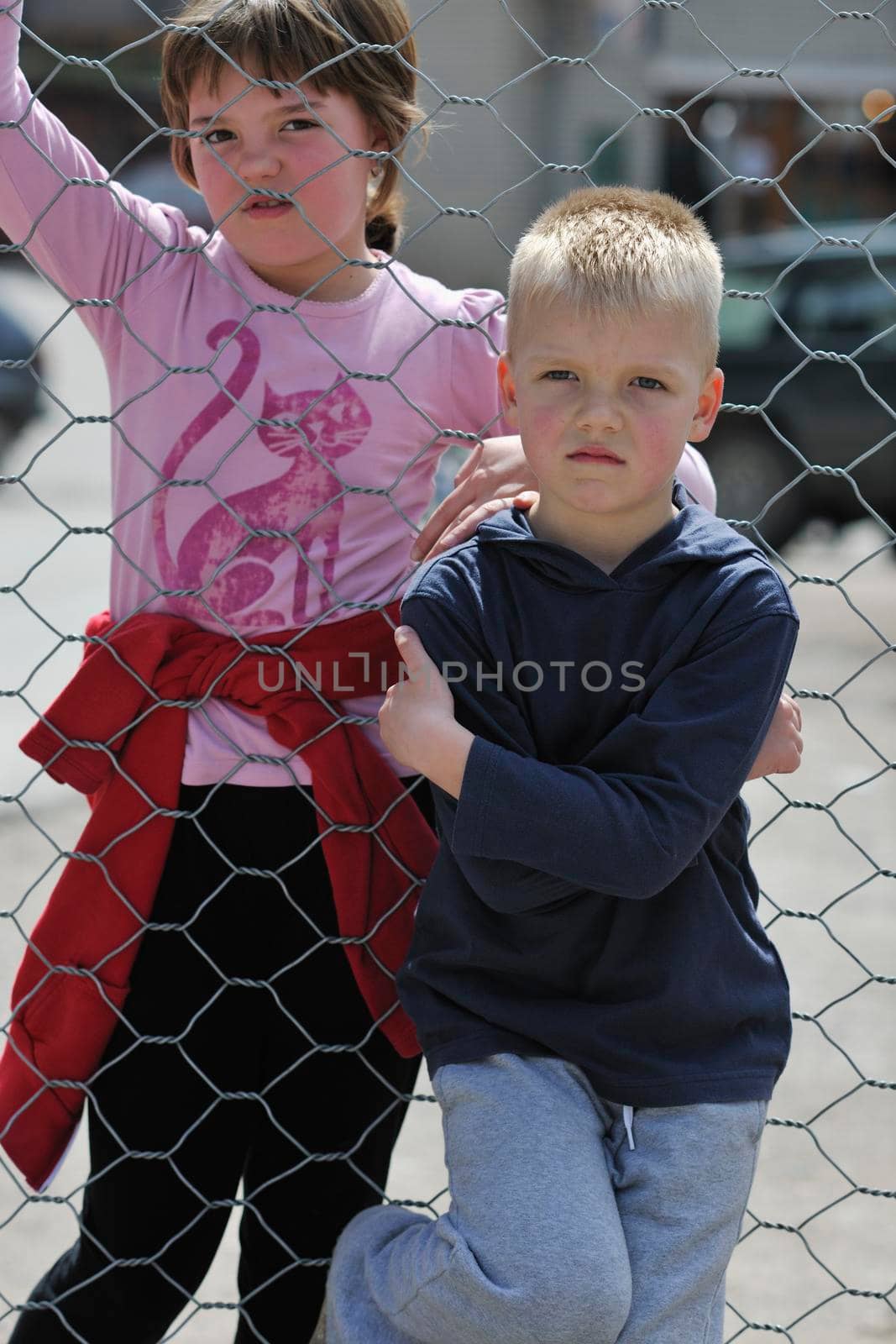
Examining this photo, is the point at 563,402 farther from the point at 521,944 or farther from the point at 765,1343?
the point at 765,1343

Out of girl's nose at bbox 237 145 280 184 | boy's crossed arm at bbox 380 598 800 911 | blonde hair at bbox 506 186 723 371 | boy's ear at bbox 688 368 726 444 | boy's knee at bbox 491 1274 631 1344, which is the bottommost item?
boy's knee at bbox 491 1274 631 1344

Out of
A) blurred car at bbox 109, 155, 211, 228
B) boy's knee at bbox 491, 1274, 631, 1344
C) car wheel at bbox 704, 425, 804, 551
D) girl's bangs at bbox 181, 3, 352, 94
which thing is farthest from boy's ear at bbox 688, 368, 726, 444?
blurred car at bbox 109, 155, 211, 228

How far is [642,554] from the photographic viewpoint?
1.33 m

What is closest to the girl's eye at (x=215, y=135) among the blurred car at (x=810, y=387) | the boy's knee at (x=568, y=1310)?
the boy's knee at (x=568, y=1310)

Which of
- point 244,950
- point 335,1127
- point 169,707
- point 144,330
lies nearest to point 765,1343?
point 335,1127

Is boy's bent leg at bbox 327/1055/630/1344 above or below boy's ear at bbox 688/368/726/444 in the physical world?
below

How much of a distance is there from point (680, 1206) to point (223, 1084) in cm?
55

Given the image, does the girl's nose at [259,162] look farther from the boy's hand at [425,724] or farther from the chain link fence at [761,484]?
the boy's hand at [425,724]

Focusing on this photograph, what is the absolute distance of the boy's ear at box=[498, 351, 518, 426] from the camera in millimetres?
1366

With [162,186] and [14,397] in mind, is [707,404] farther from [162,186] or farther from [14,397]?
[162,186]

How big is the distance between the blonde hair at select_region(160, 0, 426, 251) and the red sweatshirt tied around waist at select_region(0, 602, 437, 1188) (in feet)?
1.67

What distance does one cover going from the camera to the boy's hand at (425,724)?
1281 millimetres

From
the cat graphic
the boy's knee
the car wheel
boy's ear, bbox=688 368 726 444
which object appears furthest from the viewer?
the car wheel

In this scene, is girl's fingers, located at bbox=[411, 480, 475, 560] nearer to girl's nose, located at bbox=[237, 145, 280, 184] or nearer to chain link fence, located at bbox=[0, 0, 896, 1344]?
chain link fence, located at bbox=[0, 0, 896, 1344]
